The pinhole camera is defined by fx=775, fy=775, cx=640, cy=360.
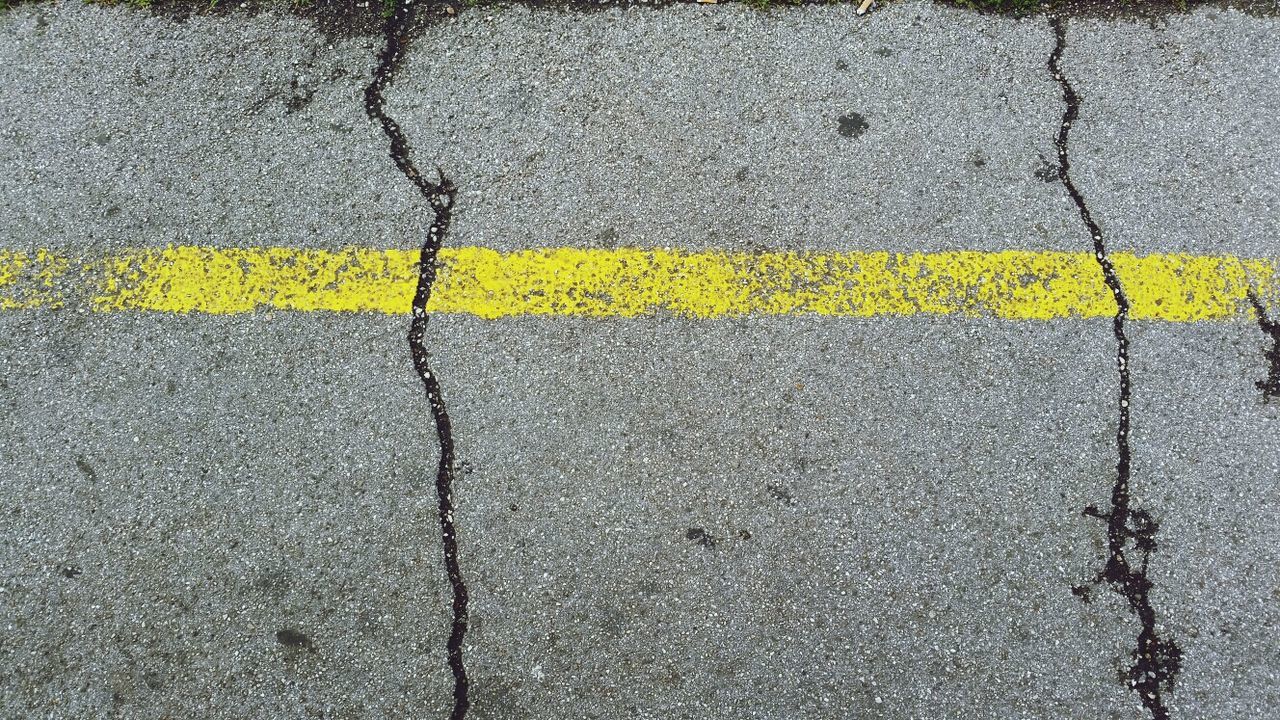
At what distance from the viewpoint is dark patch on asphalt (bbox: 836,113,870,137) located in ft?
7.72

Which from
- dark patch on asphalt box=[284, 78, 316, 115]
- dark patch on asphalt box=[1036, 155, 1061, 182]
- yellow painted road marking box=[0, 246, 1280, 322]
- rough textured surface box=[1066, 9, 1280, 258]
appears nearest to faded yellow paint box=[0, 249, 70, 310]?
yellow painted road marking box=[0, 246, 1280, 322]

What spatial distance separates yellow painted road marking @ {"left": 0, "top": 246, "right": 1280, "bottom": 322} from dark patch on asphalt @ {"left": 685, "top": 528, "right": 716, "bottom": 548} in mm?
593

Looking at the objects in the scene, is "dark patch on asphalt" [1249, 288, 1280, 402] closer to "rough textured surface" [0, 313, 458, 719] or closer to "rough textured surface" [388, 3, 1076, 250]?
"rough textured surface" [388, 3, 1076, 250]

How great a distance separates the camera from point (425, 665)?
192cm

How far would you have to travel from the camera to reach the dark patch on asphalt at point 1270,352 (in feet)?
6.73

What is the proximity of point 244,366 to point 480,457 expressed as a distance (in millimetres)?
724

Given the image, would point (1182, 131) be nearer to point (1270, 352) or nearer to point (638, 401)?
point (1270, 352)

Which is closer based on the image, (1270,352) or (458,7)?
(1270,352)

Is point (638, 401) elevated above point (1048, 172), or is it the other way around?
point (1048, 172)

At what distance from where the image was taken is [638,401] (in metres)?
2.10

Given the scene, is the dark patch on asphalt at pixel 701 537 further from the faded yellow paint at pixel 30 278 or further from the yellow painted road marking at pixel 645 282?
the faded yellow paint at pixel 30 278

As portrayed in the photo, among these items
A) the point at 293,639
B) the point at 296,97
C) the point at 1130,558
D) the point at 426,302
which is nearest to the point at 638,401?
the point at 426,302

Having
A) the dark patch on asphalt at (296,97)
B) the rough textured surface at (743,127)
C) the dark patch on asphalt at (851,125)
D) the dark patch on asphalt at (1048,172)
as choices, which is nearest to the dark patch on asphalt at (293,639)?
the rough textured surface at (743,127)

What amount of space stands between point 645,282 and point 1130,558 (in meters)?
1.43
